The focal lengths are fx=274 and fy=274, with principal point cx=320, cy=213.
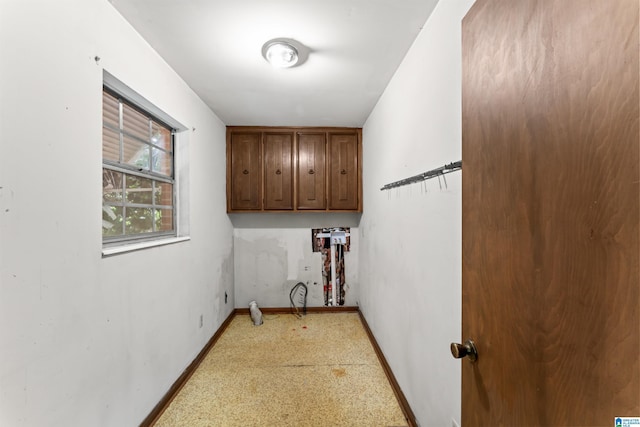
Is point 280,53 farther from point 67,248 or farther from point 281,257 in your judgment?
point 281,257

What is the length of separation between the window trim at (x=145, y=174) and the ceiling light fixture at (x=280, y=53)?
2.68ft

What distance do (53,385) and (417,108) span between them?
214cm

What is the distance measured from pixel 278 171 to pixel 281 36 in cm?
192

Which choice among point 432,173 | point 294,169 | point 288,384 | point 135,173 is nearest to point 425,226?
point 432,173

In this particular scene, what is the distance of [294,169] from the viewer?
3.45 m

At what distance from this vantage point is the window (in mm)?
1517

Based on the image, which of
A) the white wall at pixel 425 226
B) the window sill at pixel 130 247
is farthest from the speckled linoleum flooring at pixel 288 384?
the window sill at pixel 130 247

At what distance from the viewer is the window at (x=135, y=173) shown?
1517 mm

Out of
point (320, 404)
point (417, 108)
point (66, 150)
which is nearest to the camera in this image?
point (66, 150)

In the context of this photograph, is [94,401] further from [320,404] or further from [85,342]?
[320,404]

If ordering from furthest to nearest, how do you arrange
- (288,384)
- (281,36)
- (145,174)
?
(288,384) < (145,174) < (281,36)

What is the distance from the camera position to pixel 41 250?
39.6 inches

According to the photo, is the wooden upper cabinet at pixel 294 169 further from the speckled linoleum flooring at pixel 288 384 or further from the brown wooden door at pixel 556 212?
the brown wooden door at pixel 556 212

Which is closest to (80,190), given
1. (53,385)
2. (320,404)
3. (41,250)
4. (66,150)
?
(66,150)
